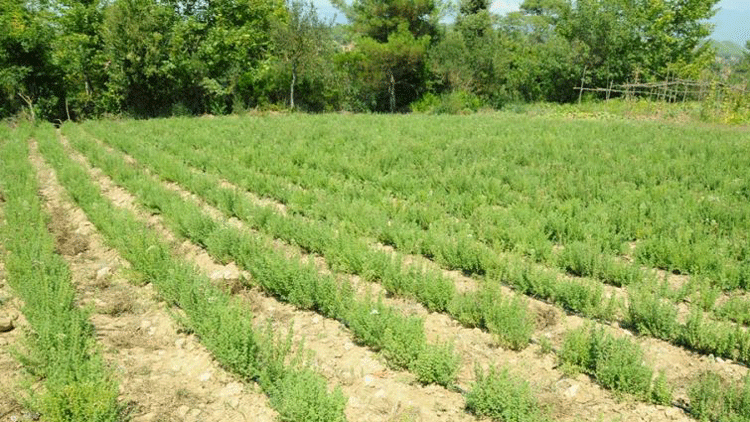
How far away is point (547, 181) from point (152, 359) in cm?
771

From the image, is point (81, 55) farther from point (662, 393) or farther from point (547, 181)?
point (662, 393)

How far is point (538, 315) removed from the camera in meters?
5.20

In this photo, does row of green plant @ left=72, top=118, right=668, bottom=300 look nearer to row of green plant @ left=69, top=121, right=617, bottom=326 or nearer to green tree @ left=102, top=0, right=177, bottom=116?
row of green plant @ left=69, top=121, right=617, bottom=326

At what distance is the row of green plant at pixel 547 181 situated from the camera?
22.3 feet

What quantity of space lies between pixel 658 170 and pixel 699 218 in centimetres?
283

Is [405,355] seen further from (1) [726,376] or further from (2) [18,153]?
(2) [18,153]

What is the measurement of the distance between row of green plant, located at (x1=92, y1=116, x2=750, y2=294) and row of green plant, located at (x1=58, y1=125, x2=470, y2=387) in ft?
6.28

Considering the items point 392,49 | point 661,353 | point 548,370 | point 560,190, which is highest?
point 392,49

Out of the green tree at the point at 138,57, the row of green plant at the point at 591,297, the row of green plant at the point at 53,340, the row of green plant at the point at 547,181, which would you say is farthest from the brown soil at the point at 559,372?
the green tree at the point at 138,57

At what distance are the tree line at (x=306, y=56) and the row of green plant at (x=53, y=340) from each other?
2275cm

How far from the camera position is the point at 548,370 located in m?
4.35

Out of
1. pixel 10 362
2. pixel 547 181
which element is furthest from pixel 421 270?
pixel 547 181

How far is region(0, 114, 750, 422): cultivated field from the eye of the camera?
394 centimetres

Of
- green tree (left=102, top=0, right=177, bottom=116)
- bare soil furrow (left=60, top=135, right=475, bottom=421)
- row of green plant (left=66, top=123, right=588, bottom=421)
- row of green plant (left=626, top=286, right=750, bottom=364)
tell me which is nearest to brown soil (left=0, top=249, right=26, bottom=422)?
bare soil furrow (left=60, top=135, right=475, bottom=421)
